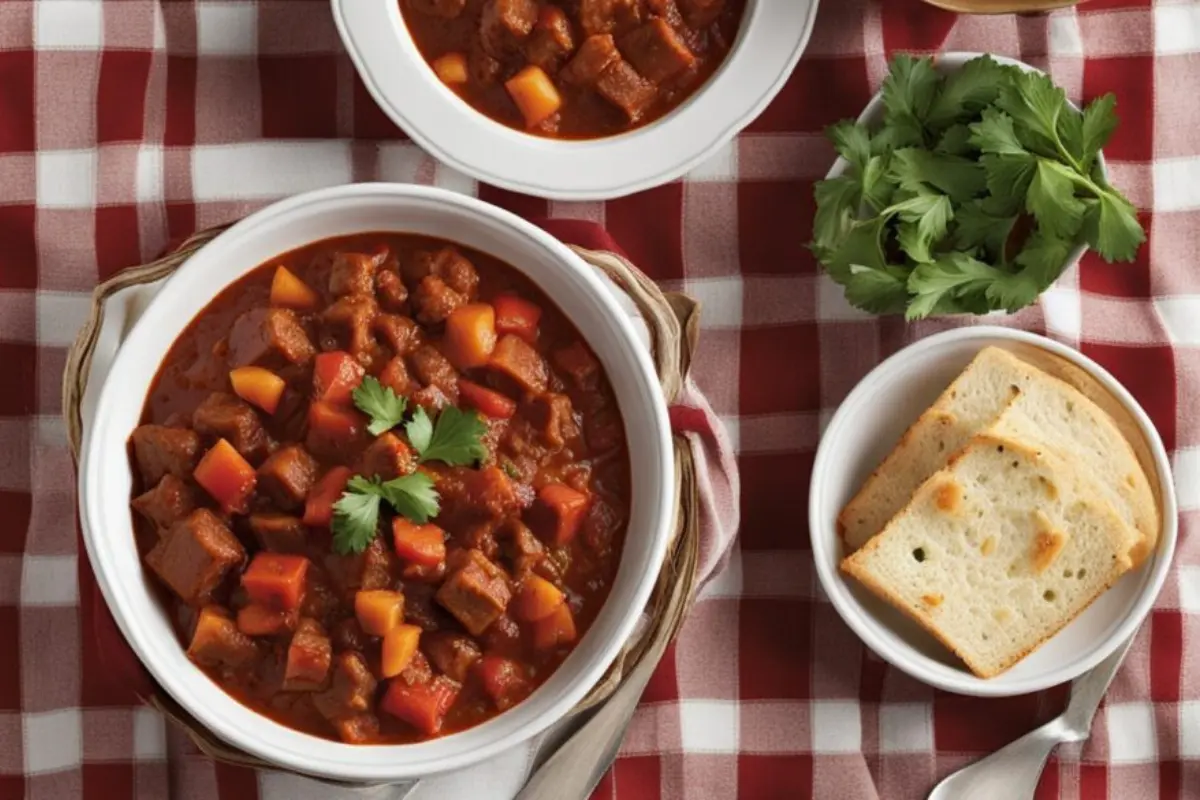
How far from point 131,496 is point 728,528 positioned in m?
1.82

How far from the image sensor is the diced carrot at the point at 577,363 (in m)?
4.17

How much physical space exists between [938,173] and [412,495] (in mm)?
1927

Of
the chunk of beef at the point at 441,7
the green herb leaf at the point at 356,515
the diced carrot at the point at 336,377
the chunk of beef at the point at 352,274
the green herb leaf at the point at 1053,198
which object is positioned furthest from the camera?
the chunk of beef at the point at 441,7

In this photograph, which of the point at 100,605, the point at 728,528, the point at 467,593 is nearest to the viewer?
the point at 467,593

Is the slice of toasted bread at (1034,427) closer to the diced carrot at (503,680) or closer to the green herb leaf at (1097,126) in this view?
the green herb leaf at (1097,126)

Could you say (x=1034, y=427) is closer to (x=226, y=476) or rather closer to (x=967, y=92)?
(x=967, y=92)

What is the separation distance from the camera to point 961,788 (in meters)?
4.77

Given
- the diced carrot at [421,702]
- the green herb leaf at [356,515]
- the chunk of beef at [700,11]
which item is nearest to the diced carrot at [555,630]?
the diced carrot at [421,702]

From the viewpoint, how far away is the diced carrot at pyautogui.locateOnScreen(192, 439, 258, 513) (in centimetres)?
392

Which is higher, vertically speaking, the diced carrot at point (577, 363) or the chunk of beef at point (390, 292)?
the chunk of beef at point (390, 292)

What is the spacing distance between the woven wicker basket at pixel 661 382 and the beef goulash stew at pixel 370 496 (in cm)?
25

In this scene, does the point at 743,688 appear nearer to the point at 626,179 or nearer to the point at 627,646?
the point at 627,646

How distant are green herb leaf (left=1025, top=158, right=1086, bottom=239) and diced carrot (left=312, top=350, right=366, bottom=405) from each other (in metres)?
2.07

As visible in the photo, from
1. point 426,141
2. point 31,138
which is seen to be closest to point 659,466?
point 426,141
